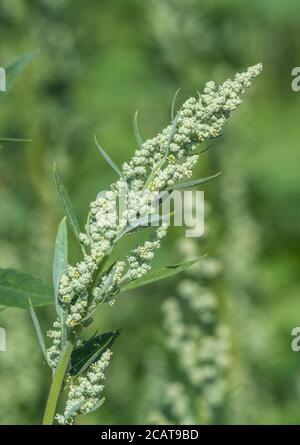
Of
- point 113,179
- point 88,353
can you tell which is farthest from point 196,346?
point 88,353

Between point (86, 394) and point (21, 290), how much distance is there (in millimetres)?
393

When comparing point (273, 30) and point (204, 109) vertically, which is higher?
point (273, 30)

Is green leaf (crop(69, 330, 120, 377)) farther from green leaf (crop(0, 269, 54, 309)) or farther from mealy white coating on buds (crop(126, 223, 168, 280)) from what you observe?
green leaf (crop(0, 269, 54, 309))

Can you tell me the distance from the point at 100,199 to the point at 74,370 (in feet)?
1.10

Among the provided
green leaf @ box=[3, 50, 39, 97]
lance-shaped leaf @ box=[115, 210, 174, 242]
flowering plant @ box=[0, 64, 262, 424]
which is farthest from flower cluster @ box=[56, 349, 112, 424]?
green leaf @ box=[3, 50, 39, 97]

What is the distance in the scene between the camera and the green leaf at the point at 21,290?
237 cm

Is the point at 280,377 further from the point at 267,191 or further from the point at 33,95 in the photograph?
the point at 267,191

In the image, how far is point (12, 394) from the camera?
519 centimetres

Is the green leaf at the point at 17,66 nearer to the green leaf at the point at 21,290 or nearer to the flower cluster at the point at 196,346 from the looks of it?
the green leaf at the point at 21,290

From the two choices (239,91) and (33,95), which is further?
(33,95)

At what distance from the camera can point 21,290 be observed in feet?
7.86

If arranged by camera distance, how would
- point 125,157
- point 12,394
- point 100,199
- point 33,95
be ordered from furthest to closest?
1. point 125,157
2. point 33,95
3. point 12,394
4. point 100,199

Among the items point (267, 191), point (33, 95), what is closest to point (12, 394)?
point (33, 95)

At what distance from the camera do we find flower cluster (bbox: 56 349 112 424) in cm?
204
